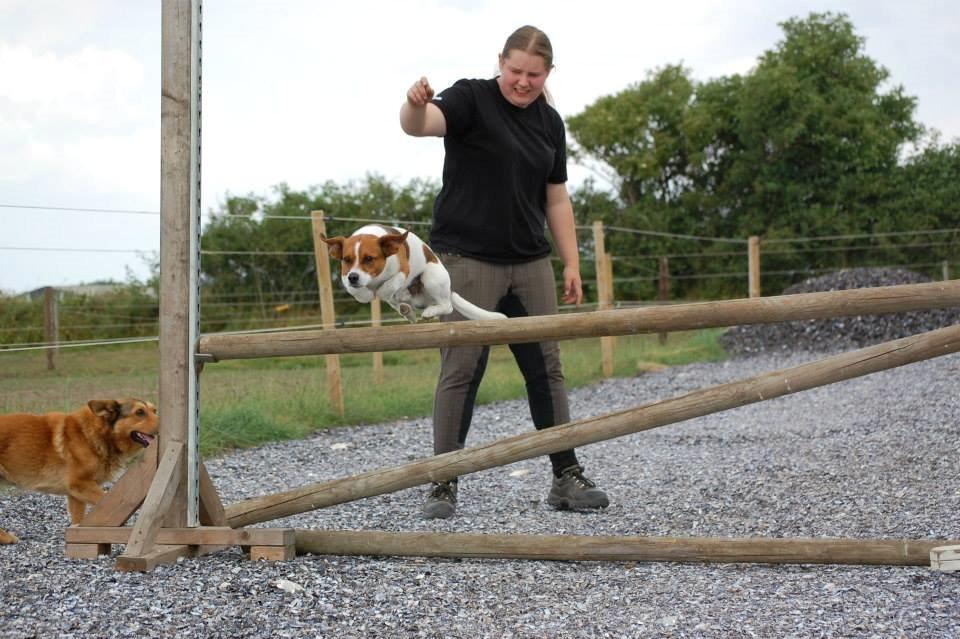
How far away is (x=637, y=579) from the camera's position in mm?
3408

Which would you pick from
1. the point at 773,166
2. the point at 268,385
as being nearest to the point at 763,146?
the point at 773,166

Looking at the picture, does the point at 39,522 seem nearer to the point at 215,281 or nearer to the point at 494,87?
the point at 494,87

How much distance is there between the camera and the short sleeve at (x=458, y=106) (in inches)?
156

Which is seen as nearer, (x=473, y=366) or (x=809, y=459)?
(x=473, y=366)

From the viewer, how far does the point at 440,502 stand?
4480 millimetres

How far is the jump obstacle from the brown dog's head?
34.7 inches

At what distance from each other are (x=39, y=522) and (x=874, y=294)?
12.5 feet

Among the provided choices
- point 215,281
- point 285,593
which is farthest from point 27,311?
A: point 285,593

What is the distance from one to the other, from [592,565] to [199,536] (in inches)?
55.4

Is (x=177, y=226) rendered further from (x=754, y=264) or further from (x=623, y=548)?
(x=754, y=264)

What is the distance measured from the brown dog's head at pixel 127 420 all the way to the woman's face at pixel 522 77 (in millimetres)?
2133

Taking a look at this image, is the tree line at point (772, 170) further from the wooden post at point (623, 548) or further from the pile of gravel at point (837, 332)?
the wooden post at point (623, 548)

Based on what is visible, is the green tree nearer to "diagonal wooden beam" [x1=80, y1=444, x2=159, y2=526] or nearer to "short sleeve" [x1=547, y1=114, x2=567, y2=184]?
"short sleeve" [x1=547, y1=114, x2=567, y2=184]

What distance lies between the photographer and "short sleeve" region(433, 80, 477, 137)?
156 inches
